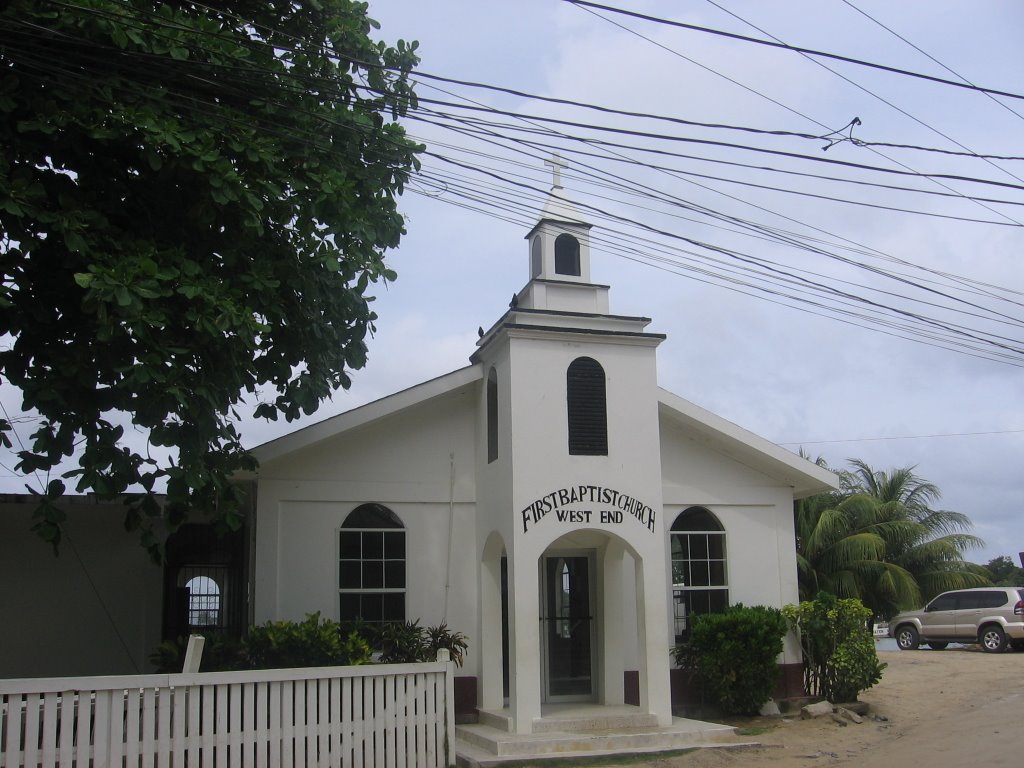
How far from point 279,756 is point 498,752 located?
9.79 ft

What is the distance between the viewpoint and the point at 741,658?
1573cm

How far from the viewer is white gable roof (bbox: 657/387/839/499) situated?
16.8m

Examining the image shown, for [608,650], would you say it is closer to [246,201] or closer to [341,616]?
[341,616]

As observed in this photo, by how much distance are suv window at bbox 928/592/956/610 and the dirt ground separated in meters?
5.97

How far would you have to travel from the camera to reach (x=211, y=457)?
11.8 metres

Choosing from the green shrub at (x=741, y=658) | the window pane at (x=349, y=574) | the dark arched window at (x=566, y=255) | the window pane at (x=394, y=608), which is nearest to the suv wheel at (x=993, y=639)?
the green shrub at (x=741, y=658)

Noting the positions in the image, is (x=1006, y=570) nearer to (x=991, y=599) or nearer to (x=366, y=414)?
(x=991, y=599)

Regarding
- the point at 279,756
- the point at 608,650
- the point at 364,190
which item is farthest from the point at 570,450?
the point at 279,756

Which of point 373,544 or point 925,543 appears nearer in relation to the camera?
point 373,544

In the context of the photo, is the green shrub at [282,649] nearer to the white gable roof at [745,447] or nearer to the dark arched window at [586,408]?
the dark arched window at [586,408]

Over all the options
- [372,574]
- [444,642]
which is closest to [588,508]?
[444,642]

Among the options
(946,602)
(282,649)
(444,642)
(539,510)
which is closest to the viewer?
(282,649)

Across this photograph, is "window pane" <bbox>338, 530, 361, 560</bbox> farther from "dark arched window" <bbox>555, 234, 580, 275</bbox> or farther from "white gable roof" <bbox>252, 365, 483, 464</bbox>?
"dark arched window" <bbox>555, 234, 580, 275</bbox>

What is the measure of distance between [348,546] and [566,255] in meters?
5.53
